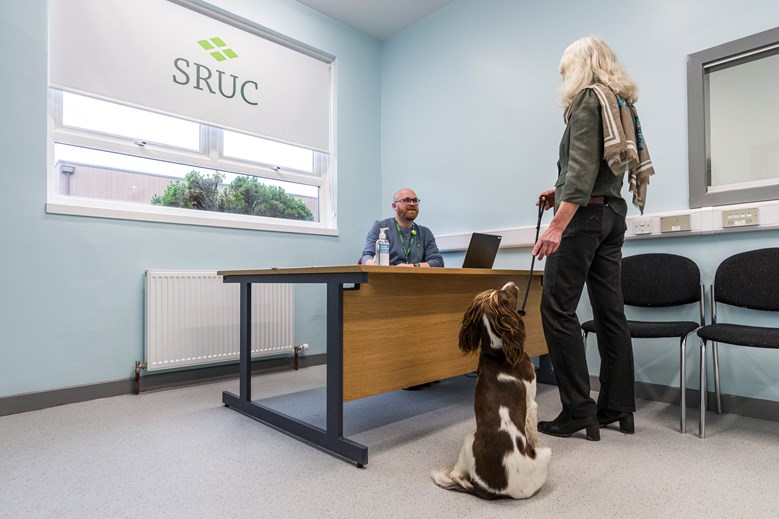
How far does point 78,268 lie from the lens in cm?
257

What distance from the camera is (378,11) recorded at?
386 centimetres

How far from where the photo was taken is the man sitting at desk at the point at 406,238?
3121 millimetres

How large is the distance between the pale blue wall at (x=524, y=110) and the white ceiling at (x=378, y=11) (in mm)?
96

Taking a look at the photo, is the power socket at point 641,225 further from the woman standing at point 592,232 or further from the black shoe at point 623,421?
the black shoe at point 623,421

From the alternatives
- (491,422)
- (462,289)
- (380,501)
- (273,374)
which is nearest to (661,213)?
(462,289)

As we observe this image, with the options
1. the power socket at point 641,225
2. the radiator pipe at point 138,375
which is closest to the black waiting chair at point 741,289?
the power socket at point 641,225

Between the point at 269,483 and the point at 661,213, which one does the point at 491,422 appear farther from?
the point at 661,213

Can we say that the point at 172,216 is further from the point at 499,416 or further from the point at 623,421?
the point at 623,421

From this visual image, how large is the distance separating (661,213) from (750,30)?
0.99 metres

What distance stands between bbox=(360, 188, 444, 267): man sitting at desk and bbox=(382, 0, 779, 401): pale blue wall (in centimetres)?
53

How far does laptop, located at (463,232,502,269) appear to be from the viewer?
2.27 m

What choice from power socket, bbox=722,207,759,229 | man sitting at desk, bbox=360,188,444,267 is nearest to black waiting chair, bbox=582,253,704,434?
power socket, bbox=722,207,759,229

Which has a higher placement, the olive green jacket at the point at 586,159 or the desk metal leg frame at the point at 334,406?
the olive green jacket at the point at 586,159

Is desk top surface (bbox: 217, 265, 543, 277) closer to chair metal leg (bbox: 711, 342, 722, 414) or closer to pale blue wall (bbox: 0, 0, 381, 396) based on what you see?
pale blue wall (bbox: 0, 0, 381, 396)
